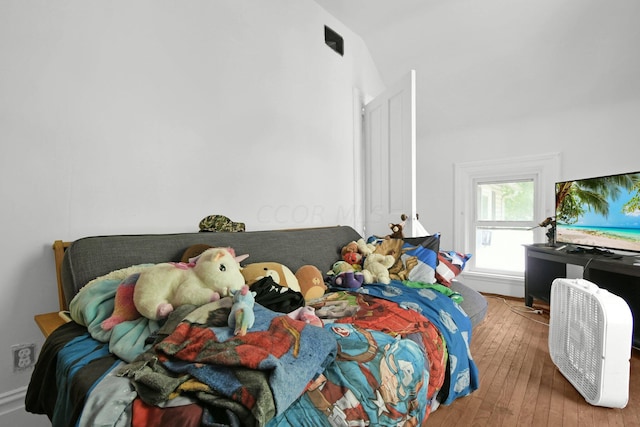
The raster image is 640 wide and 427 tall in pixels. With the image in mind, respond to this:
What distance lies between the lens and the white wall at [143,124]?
4.28 feet

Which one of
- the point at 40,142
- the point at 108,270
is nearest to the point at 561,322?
the point at 108,270

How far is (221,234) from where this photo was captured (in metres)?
1.71

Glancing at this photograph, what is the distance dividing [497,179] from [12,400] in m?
4.11

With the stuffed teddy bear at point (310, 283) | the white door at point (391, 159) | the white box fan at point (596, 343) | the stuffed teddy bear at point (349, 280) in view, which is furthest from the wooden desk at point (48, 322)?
the white box fan at point (596, 343)

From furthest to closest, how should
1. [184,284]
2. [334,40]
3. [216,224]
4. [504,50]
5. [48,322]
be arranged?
[334,40] < [504,50] < [216,224] < [48,322] < [184,284]

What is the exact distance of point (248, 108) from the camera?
7.17ft

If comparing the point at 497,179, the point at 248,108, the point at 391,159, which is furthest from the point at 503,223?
the point at 248,108

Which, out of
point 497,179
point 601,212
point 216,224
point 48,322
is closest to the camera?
point 48,322

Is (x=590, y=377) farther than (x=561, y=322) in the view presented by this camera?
No

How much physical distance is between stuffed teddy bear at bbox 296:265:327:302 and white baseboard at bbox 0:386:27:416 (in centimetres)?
131

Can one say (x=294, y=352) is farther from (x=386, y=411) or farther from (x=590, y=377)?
(x=590, y=377)

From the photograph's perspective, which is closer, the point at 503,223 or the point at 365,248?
the point at 365,248

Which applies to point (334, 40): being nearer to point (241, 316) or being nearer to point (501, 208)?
point (501, 208)

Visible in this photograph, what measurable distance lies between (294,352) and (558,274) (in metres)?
3.11
